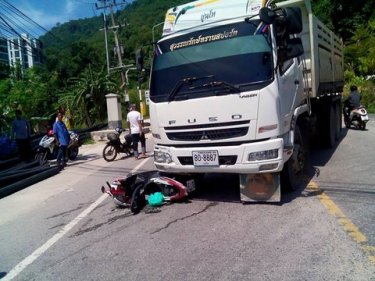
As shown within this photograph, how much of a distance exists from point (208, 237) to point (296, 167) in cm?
252

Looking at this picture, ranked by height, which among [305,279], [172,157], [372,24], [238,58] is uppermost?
[372,24]

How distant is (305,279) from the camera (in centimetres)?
358

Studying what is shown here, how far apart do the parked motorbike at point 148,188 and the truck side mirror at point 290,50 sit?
2383 millimetres

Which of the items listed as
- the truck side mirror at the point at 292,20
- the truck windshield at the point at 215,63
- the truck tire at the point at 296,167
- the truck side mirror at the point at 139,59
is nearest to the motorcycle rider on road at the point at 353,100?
the truck tire at the point at 296,167

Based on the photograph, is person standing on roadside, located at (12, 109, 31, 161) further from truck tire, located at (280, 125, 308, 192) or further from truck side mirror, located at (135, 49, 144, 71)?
truck tire, located at (280, 125, 308, 192)

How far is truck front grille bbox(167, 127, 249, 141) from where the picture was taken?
18.5 feet

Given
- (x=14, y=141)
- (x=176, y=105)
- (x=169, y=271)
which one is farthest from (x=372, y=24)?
(x=169, y=271)

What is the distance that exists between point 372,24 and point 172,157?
34678 millimetres

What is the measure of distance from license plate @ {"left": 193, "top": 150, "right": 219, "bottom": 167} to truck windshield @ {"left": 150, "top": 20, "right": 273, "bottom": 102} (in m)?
0.82

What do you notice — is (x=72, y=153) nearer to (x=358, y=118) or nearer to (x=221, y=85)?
(x=221, y=85)

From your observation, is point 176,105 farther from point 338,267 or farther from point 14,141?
point 14,141

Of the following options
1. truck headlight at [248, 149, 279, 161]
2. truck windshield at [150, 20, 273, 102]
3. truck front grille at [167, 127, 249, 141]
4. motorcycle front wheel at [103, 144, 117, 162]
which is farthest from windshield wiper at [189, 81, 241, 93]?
motorcycle front wheel at [103, 144, 117, 162]

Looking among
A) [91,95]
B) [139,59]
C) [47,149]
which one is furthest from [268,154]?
[91,95]

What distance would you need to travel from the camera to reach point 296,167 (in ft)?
21.9
